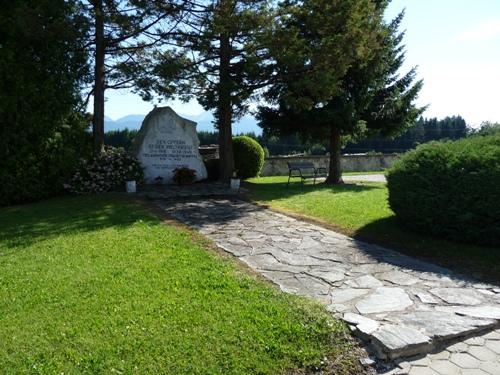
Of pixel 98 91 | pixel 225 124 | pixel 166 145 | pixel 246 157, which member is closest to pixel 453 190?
pixel 225 124

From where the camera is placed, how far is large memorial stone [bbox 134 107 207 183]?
13109mm

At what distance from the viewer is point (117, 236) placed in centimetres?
666

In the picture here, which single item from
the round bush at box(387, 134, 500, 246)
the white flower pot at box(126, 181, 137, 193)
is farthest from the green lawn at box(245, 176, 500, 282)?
the white flower pot at box(126, 181, 137, 193)

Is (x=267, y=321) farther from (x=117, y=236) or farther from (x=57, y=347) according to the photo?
(x=117, y=236)

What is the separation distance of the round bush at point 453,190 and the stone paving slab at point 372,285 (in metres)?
1.02

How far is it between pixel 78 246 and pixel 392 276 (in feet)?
13.7

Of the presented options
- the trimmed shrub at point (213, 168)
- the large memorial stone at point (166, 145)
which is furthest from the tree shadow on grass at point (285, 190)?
the large memorial stone at point (166, 145)

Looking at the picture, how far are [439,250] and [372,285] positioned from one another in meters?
1.97

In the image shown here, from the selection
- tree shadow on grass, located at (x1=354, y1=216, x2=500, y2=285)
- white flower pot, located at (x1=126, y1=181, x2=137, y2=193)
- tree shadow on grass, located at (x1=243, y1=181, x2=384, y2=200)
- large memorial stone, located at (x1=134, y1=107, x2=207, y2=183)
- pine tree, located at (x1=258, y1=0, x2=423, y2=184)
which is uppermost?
pine tree, located at (x1=258, y1=0, x2=423, y2=184)

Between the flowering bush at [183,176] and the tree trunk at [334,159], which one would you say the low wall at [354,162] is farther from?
the flowering bush at [183,176]

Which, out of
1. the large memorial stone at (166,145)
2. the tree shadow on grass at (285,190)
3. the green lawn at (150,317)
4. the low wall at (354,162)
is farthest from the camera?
the low wall at (354,162)

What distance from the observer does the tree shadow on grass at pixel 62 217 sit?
7.01m

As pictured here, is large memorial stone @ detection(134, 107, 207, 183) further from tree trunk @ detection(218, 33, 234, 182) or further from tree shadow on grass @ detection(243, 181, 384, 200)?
tree shadow on grass @ detection(243, 181, 384, 200)

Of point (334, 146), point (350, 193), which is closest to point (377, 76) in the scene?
point (334, 146)
